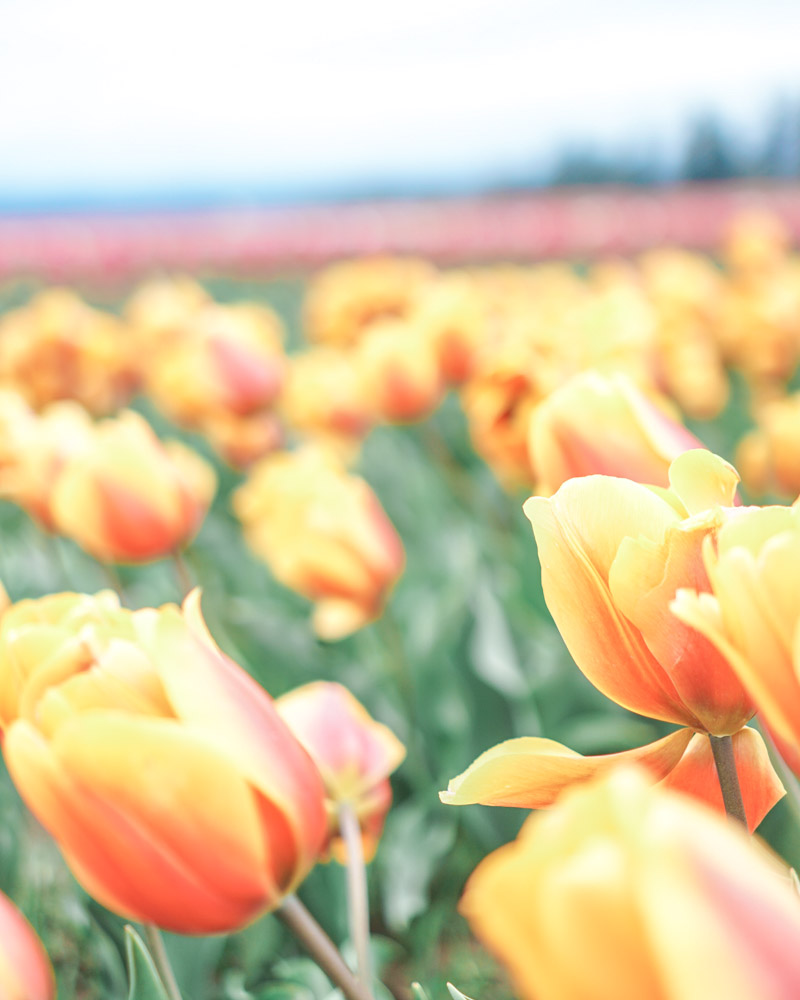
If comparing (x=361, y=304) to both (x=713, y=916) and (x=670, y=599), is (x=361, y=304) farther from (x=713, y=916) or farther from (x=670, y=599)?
(x=713, y=916)

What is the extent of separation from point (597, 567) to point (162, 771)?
15 centimetres

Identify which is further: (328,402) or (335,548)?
(328,402)

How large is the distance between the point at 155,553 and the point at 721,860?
0.78m

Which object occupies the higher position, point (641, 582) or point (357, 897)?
point (641, 582)

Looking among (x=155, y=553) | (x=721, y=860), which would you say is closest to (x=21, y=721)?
(x=721, y=860)

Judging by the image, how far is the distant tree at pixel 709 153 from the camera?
734 centimetres

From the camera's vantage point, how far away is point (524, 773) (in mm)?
325

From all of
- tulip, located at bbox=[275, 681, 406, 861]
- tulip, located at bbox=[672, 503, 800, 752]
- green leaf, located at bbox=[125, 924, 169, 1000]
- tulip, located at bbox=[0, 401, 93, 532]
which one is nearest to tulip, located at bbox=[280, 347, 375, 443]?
tulip, located at bbox=[0, 401, 93, 532]

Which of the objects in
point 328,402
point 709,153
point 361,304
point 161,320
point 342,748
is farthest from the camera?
point 709,153

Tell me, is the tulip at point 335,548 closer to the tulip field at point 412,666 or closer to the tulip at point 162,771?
the tulip field at point 412,666

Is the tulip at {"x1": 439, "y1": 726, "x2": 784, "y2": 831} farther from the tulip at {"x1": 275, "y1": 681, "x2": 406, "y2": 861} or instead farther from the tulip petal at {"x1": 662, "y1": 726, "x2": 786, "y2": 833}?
the tulip at {"x1": 275, "y1": 681, "x2": 406, "y2": 861}

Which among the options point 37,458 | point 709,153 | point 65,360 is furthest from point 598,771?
point 709,153

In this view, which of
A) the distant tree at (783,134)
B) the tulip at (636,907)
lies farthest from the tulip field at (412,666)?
the distant tree at (783,134)

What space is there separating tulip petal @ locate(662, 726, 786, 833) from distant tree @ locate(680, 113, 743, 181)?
7.50 m
